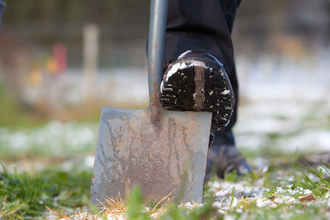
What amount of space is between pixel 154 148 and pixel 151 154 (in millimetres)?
25

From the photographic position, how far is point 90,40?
8438mm

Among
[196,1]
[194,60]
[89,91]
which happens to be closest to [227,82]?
[194,60]

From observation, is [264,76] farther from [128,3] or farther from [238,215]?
[238,215]

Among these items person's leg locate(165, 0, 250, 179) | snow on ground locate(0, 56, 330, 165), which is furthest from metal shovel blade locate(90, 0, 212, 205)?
snow on ground locate(0, 56, 330, 165)

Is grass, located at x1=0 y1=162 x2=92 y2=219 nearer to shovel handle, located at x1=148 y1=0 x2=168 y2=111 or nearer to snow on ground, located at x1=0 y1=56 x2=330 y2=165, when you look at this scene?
shovel handle, located at x1=148 y1=0 x2=168 y2=111

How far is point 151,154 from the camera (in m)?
1.15

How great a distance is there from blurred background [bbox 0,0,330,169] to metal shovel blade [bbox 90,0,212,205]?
2015 millimetres

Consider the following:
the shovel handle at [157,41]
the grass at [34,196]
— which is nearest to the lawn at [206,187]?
the grass at [34,196]

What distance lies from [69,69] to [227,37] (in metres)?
10.8

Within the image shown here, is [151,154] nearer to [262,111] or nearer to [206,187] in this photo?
[206,187]

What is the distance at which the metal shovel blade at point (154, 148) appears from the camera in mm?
1122

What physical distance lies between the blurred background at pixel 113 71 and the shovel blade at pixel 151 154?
2012mm

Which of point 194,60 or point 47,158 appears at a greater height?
point 194,60

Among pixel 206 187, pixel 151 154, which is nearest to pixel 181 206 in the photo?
pixel 151 154
